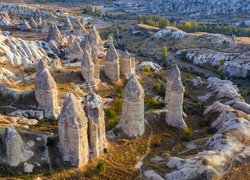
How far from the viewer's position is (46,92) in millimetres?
59688

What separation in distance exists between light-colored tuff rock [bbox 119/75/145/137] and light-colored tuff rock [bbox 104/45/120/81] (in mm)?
27197

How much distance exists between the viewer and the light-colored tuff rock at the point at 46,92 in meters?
59.2

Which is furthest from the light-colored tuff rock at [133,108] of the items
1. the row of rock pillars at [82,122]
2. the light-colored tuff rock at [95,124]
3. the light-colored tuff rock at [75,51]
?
the light-colored tuff rock at [75,51]

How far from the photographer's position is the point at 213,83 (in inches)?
3376

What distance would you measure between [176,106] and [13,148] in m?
27.9

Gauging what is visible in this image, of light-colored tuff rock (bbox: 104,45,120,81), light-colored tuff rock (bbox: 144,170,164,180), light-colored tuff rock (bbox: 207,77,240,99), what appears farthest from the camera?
light-colored tuff rock (bbox: 104,45,120,81)

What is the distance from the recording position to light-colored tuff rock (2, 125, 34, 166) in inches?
1629

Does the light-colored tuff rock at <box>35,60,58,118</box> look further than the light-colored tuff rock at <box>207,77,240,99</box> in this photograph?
No

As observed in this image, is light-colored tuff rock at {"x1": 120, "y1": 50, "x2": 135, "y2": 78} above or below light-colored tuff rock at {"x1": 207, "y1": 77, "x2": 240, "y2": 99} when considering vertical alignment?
above

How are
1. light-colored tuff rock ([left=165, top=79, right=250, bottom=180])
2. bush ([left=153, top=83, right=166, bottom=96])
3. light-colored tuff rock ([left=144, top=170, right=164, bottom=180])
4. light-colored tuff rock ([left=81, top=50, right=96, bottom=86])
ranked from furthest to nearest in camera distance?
bush ([left=153, top=83, right=166, bottom=96])
light-colored tuff rock ([left=81, top=50, right=96, bottom=86])
light-colored tuff rock ([left=144, top=170, right=164, bottom=180])
light-colored tuff rock ([left=165, top=79, right=250, bottom=180])

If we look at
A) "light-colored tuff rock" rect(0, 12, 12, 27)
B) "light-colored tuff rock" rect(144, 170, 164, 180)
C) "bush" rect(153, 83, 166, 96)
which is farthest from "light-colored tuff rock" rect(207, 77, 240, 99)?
"light-colored tuff rock" rect(0, 12, 12, 27)

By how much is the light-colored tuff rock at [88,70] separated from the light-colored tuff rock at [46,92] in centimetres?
1539

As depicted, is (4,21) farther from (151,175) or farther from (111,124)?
(151,175)

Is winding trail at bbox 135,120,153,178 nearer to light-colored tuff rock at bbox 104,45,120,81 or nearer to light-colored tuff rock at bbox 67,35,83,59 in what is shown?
light-colored tuff rock at bbox 104,45,120,81
